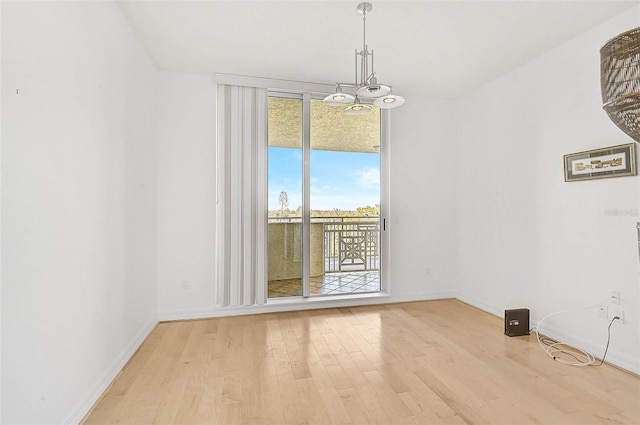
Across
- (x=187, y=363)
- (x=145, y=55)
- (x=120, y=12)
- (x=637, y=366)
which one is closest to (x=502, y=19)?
(x=637, y=366)

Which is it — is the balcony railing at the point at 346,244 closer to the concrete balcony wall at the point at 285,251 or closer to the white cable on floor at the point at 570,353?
the concrete balcony wall at the point at 285,251

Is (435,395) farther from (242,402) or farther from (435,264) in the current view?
(435,264)

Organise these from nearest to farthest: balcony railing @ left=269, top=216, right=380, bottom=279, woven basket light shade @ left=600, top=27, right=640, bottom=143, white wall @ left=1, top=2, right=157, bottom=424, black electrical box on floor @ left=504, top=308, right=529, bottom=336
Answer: woven basket light shade @ left=600, top=27, right=640, bottom=143 < white wall @ left=1, top=2, right=157, bottom=424 < black electrical box on floor @ left=504, top=308, right=529, bottom=336 < balcony railing @ left=269, top=216, right=380, bottom=279

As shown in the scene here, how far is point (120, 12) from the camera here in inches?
93.6

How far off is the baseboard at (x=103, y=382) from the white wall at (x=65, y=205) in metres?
0.01

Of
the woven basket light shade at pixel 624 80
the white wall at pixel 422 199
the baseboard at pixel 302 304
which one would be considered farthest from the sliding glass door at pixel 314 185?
the woven basket light shade at pixel 624 80

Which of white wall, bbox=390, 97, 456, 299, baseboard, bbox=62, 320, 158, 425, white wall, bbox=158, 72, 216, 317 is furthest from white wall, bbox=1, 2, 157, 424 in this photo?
white wall, bbox=390, 97, 456, 299

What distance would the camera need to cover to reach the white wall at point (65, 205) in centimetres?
131

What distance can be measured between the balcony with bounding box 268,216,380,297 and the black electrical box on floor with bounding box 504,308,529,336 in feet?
5.21

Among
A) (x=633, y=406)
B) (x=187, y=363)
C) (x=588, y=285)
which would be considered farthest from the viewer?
(x=588, y=285)

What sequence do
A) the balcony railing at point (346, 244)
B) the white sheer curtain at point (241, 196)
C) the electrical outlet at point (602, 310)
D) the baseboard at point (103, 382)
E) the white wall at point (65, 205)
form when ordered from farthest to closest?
the balcony railing at point (346, 244) → the white sheer curtain at point (241, 196) → the electrical outlet at point (602, 310) → the baseboard at point (103, 382) → the white wall at point (65, 205)

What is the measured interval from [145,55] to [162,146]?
0.89m

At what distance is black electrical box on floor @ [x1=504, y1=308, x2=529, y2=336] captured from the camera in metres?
3.02

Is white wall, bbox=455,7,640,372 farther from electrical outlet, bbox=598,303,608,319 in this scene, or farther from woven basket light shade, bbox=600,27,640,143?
woven basket light shade, bbox=600,27,640,143
